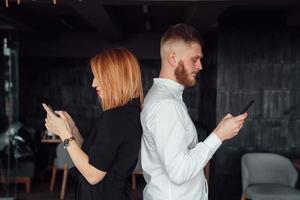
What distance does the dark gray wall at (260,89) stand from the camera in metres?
5.07

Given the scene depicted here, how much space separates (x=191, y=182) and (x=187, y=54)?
44 centimetres

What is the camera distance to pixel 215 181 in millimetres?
5266

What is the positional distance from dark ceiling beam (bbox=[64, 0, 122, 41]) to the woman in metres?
2.40

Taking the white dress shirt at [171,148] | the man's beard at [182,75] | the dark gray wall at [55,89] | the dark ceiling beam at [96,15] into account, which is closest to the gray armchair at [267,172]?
the dark ceiling beam at [96,15]

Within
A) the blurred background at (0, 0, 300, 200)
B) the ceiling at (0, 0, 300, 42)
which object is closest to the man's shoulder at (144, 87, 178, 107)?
the ceiling at (0, 0, 300, 42)

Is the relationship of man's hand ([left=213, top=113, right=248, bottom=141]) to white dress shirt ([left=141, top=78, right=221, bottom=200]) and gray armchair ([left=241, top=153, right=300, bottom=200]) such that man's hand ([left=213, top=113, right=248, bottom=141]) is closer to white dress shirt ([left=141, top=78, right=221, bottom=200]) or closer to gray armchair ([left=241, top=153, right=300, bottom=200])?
white dress shirt ([left=141, top=78, right=221, bottom=200])

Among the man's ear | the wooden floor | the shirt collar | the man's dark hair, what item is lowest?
the wooden floor

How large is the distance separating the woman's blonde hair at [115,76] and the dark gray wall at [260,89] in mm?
3919

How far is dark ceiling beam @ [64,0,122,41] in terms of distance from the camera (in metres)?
3.71

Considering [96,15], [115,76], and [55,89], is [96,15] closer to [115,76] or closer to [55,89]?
[115,76]

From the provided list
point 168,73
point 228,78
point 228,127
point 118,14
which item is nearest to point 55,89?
point 118,14

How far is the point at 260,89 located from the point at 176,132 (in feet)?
13.6

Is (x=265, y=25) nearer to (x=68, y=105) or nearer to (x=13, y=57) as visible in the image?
(x=13, y=57)

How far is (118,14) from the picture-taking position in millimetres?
5426
